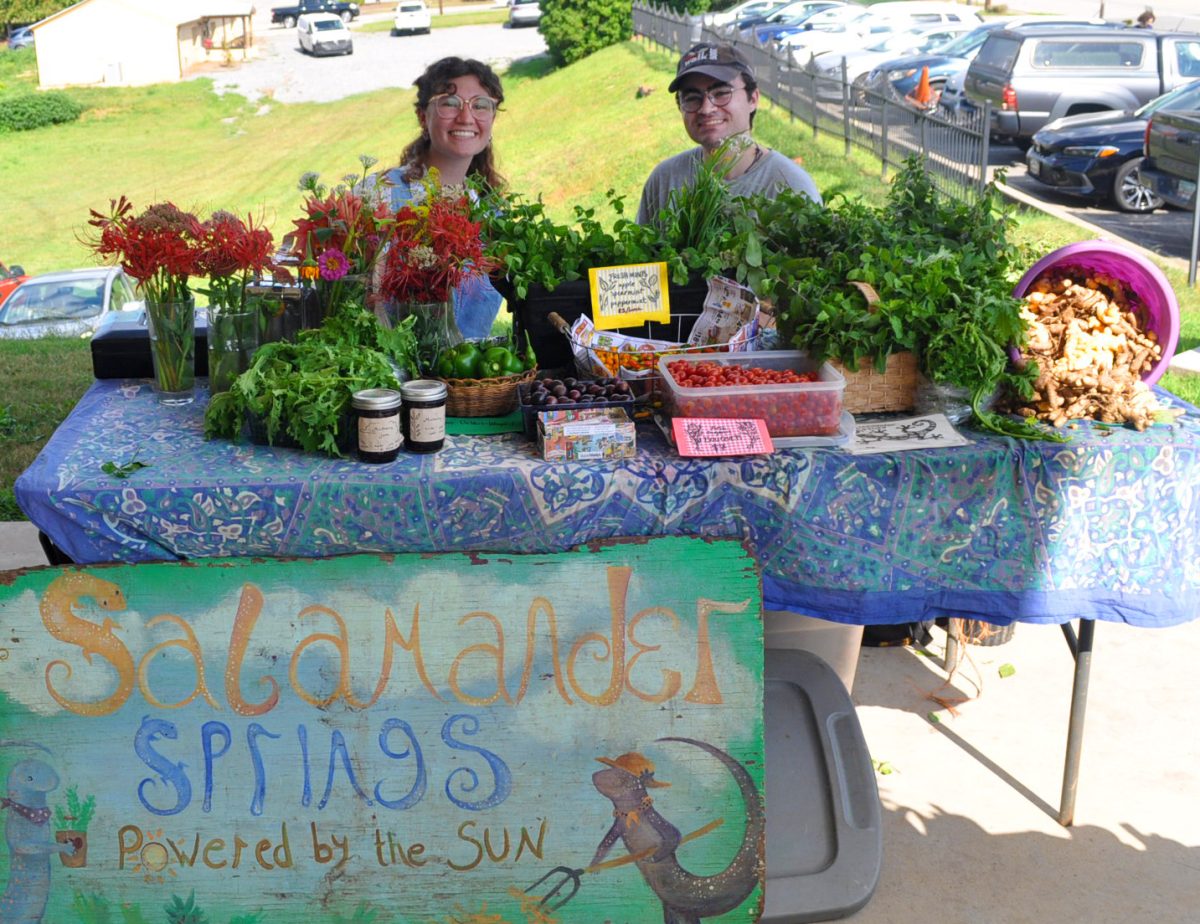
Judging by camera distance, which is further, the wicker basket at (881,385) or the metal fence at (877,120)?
the metal fence at (877,120)

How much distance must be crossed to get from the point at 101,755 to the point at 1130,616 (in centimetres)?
214

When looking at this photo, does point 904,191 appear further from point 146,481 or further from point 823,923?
point 146,481

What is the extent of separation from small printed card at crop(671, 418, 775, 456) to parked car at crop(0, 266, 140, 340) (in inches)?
440

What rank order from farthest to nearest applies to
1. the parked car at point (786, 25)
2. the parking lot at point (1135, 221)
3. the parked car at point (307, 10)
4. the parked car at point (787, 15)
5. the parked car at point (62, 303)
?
the parked car at point (307, 10) < the parked car at point (787, 15) < the parked car at point (786, 25) < the parked car at point (62, 303) < the parking lot at point (1135, 221)

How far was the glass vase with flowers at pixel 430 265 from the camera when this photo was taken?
2.74 metres

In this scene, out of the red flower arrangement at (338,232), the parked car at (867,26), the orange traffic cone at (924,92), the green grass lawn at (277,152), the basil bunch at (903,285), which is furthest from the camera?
the parked car at (867,26)

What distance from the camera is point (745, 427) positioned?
260cm

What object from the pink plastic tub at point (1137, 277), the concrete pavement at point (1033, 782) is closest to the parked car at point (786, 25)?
the concrete pavement at point (1033, 782)

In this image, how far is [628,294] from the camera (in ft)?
9.76

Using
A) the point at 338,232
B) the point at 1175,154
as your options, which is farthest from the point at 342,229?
the point at 1175,154

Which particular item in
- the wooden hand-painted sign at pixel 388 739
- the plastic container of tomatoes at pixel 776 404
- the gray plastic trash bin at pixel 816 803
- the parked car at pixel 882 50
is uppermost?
the parked car at pixel 882 50

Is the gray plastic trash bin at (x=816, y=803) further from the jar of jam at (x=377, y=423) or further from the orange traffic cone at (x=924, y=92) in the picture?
the orange traffic cone at (x=924, y=92)

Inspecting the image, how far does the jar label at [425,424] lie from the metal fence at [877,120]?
326 centimetres

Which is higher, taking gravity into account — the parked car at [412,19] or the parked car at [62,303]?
the parked car at [412,19]
